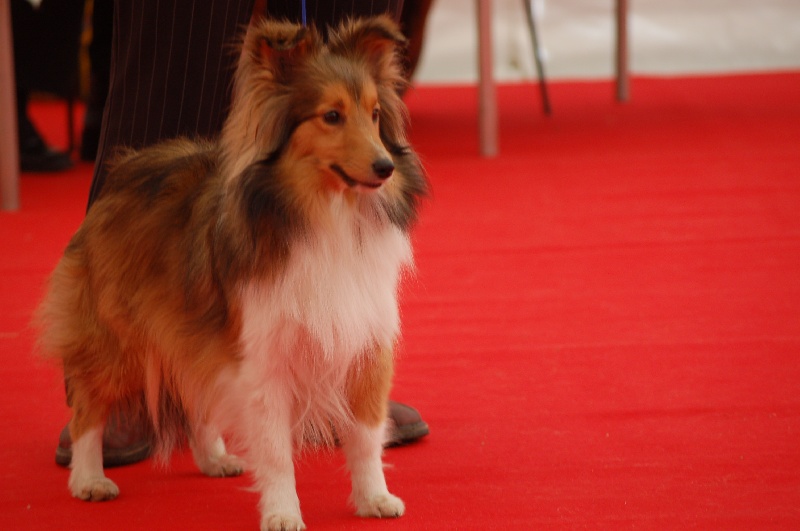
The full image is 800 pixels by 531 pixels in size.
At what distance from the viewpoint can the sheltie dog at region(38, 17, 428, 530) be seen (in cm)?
205

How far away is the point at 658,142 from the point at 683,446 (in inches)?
171

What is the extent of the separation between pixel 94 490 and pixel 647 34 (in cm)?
852

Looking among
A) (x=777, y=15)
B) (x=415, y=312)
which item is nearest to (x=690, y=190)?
(x=415, y=312)

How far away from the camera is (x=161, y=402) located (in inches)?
96.7

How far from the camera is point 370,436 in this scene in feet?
7.25

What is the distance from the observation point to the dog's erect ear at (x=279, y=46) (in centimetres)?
204

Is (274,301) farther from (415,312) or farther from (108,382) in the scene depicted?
(415,312)

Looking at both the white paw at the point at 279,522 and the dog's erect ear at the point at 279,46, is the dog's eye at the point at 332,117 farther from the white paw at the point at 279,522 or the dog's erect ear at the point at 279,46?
the white paw at the point at 279,522

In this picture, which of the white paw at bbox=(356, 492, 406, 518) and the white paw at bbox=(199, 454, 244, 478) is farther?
the white paw at bbox=(199, 454, 244, 478)

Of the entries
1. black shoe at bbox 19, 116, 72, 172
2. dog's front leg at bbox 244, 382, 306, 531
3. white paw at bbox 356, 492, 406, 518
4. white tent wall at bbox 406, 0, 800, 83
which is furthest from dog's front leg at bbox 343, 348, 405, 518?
white tent wall at bbox 406, 0, 800, 83

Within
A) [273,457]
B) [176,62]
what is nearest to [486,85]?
[176,62]

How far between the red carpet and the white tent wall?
397cm

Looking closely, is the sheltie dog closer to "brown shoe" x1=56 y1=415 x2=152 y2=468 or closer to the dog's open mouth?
the dog's open mouth

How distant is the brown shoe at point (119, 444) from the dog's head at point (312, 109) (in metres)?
0.76
